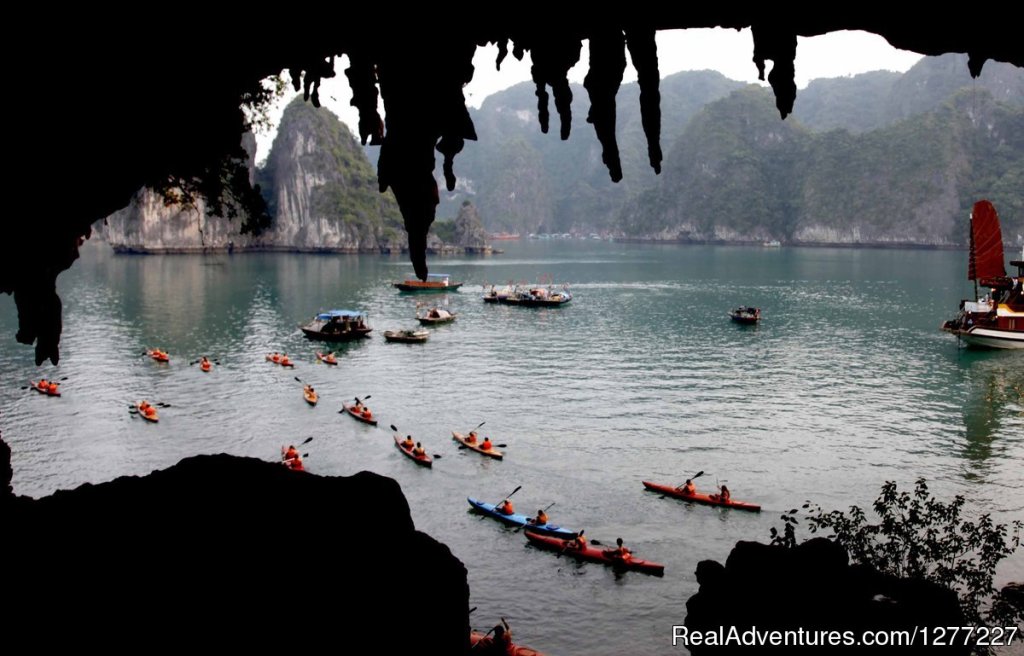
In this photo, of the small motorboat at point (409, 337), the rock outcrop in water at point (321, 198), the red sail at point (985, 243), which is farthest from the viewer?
the rock outcrop in water at point (321, 198)

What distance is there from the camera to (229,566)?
779 cm

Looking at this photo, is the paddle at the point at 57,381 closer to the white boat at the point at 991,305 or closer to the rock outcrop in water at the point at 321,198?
the white boat at the point at 991,305

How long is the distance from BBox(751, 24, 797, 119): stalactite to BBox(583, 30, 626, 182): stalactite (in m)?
1.35

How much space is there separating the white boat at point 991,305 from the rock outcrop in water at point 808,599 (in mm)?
54965

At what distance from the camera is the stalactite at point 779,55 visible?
7133 millimetres

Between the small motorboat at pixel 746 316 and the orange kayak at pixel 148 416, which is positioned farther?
A: the small motorboat at pixel 746 316

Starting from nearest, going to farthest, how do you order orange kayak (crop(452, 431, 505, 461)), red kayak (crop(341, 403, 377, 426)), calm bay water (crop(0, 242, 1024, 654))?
calm bay water (crop(0, 242, 1024, 654)), orange kayak (crop(452, 431, 505, 461)), red kayak (crop(341, 403, 377, 426))

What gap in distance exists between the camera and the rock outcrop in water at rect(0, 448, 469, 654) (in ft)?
23.6

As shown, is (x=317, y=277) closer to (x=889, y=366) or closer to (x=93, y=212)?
(x=889, y=366)

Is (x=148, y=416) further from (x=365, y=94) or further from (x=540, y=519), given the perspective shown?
(x=365, y=94)

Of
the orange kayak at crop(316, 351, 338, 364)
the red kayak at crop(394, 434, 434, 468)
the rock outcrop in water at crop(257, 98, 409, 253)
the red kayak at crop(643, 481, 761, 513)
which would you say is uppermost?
the rock outcrop in water at crop(257, 98, 409, 253)

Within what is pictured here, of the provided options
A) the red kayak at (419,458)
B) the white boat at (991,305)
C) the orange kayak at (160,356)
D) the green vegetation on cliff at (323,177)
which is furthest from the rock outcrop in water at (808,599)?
the green vegetation on cliff at (323,177)

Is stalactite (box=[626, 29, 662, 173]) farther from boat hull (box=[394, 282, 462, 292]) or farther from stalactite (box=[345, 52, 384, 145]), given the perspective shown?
boat hull (box=[394, 282, 462, 292])

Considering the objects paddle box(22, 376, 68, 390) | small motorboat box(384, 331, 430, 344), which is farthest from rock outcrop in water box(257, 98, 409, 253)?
paddle box(22, 376, 68, 390)
